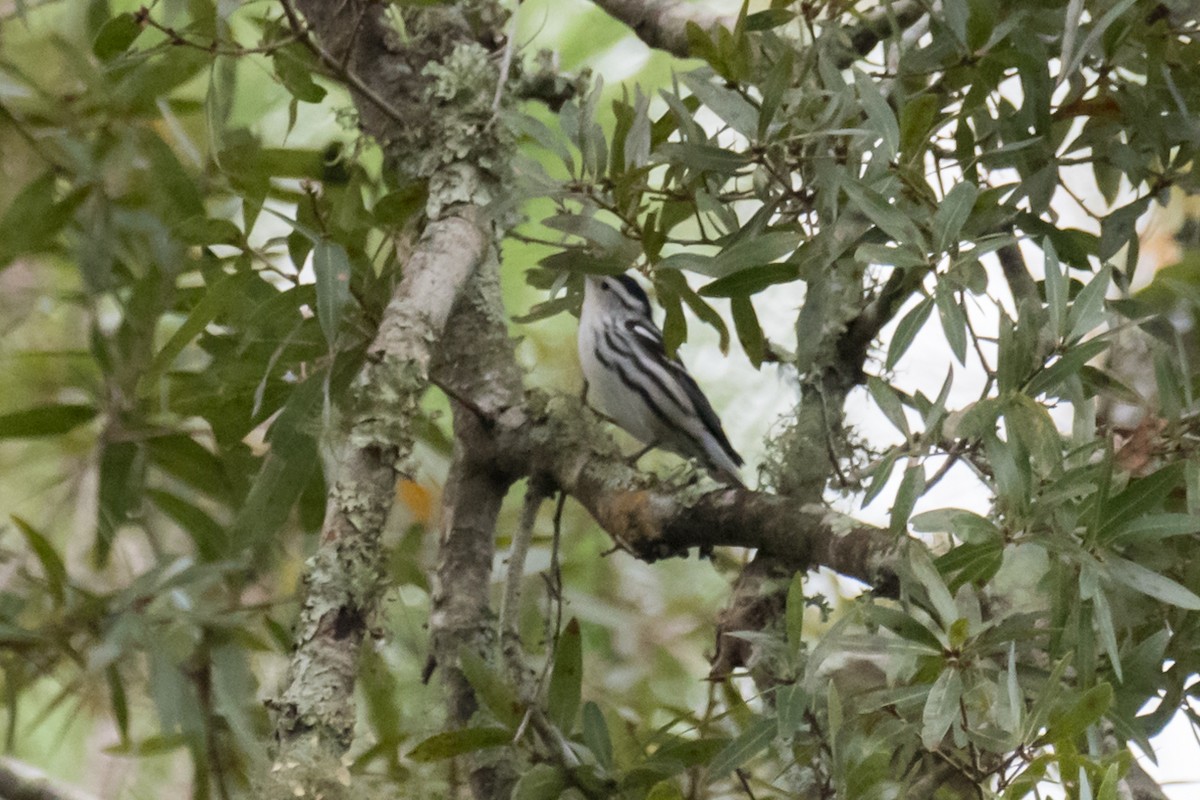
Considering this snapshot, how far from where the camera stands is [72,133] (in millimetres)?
1748

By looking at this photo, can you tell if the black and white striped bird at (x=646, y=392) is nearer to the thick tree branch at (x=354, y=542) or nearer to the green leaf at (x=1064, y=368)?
the thick tree branch at (x=354, y=542)

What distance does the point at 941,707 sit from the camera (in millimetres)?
808

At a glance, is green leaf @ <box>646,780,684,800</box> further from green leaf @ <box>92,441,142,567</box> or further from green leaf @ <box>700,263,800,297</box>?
green leaf @ <box>92,441,142,567</box>

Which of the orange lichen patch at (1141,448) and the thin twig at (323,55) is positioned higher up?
the thin twig at (323,55)

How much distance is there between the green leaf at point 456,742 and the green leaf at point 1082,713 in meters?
0.46

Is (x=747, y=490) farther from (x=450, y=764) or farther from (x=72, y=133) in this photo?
(x=72, y=133)

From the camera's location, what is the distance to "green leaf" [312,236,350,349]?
1054 millimetres

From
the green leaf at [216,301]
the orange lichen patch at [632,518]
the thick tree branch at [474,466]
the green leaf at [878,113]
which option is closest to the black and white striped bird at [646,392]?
the thick tree branch at [474,466]

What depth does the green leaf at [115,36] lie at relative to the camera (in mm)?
1438

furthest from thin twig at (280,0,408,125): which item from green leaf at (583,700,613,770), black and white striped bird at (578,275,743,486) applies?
black and white striped bird at (578,275,743,486)

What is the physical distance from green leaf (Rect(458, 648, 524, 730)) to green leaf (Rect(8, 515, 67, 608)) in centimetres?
80

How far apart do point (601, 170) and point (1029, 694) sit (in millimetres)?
557

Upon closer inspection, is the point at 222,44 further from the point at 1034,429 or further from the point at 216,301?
the point at 1034,429

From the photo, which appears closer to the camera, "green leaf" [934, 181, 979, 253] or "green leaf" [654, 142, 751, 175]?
"green leaf" [934, 181, 979, 253]
